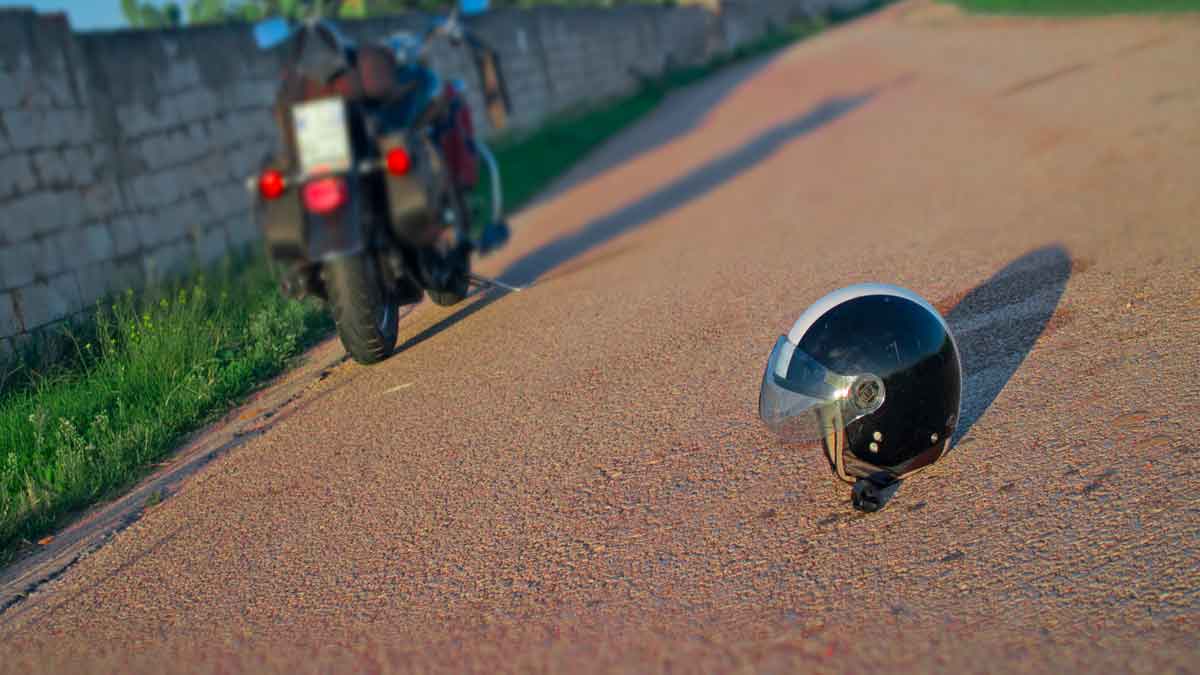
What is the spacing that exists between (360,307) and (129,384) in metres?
1.35

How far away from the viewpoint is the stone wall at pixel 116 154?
833 cm

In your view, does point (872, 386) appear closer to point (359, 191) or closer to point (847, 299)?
point (847, 299)

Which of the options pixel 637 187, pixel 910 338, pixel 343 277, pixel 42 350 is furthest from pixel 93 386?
pixel 637 187

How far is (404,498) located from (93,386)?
2464 mm

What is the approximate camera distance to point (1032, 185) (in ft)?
30.3

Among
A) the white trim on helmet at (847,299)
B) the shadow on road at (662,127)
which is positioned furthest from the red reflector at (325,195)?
the shadow on road at (662,127)

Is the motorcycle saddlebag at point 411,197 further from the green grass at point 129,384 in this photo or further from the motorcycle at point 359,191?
the green grass at point 129,384

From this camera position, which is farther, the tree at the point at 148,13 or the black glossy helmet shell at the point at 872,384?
the tree at the point at 148,13

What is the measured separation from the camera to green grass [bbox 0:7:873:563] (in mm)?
5219

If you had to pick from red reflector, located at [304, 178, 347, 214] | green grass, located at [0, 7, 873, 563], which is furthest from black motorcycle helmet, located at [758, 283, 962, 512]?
green grass, located at [0, 7, 873, 563]

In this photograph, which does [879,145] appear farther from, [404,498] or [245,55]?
[404,498]

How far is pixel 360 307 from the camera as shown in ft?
19.8

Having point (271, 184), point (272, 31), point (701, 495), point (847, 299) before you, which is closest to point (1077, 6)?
point (272, 31)

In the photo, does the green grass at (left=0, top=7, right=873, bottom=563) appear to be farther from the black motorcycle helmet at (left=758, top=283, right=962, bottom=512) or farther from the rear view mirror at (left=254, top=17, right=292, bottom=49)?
the black motorcycle helmet at (left=758, top=283, right=962, bottom=512)
